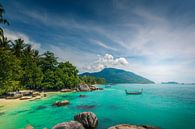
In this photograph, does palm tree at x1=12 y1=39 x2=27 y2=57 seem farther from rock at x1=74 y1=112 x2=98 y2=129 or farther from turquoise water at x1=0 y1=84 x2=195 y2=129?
rock at x1=74 y1=112 x2=98 y2=129

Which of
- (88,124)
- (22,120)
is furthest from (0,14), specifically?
(88,124)

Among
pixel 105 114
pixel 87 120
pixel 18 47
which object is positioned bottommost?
pixel 105 114

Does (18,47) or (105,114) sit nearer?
(105,114)

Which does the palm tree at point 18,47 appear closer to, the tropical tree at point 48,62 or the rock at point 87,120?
the tropical tree at point 48,62

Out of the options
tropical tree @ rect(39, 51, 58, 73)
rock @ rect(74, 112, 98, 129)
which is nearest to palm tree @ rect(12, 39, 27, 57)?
tropical tree @ rect(39, 51, 58, 73)

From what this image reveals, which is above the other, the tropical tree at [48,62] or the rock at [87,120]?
the tropical tree at [48,62]

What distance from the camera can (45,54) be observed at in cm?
6181

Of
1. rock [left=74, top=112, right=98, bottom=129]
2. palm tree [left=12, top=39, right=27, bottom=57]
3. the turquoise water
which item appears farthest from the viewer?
palm tree [left=12, top=39, right=27, bottom=57]

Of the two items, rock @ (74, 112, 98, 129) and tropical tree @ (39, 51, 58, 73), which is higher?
tropical tree @ (39, 51, 58, 73)

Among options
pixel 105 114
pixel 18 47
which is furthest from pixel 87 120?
pixel 18 47

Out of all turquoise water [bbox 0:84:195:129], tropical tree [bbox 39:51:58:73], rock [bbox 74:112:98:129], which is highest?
tropical tree [bbox 39:51:58:73]

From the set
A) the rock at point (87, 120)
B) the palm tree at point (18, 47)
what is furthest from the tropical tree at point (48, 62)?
the rock at point (87, 120)

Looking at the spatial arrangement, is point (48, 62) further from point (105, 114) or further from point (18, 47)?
point (105, 114)

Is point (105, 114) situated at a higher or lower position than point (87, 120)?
lower
